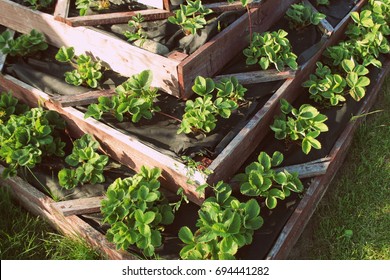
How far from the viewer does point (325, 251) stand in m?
3.32

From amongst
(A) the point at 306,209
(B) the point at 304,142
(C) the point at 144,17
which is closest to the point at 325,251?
(A) the point at 306,209

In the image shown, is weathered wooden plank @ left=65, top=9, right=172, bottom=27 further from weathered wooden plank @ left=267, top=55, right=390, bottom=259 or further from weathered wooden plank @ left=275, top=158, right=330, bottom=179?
weathered wooden plank @ left=267, top=55, right=390, bottom=259

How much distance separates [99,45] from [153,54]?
2.10ft

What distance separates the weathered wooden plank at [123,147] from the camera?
9.98 ft

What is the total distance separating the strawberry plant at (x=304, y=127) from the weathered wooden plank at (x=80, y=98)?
1486mm

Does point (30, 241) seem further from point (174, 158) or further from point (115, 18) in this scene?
point (115, 18)

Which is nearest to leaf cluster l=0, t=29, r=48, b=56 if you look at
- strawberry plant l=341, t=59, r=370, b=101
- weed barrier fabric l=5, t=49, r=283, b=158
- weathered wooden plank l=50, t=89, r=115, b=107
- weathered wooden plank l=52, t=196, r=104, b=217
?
weed barrier fabric l=5, t=49, r=283, b=158

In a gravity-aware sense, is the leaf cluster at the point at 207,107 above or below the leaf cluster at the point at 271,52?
below

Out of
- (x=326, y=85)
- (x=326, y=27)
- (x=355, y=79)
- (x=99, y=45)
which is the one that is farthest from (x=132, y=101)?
(x=326, y=27)

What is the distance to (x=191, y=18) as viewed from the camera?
362cm

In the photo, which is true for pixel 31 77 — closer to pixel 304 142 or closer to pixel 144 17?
pixel 144 17

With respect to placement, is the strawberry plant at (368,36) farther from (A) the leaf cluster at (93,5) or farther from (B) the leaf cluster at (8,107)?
(B) the leaf cluster at (8,107)

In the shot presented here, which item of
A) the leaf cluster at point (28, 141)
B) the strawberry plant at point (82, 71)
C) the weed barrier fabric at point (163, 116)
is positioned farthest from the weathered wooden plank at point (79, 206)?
the strawberry plant at point (82, 71)
